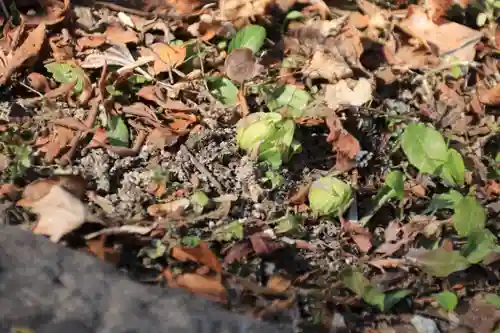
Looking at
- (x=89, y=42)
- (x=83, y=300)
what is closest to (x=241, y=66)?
(x=89, y=42)

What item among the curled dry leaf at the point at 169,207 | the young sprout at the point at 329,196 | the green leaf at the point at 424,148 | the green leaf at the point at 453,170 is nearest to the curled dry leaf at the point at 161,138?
the curled dry leaf at the point at 169,207

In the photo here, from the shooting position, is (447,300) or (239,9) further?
(239,9)

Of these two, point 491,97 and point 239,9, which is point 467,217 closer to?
point 491,97

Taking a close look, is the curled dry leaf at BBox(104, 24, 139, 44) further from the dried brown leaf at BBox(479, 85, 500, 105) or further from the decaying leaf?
the dried brown leaf at BBox(479, 85, 500, 105)

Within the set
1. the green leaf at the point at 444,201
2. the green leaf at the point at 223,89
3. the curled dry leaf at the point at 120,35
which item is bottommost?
the green leaf at the point at 444,201

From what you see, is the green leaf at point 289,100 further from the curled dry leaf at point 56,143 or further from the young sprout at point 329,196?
the curled dry leaf at point 56,143

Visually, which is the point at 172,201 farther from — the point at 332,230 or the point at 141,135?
the point at 332,230

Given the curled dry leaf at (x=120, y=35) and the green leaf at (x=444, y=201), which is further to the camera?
the curled dry leaf at (x=120, y=35)
